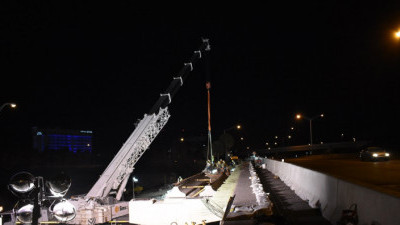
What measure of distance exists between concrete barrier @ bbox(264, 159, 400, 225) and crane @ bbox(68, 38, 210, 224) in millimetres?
10340

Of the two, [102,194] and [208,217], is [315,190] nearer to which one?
[208,217]

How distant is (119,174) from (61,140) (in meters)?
144

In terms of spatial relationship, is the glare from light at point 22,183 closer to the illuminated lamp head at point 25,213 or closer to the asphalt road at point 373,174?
the illuminated lamp head at point 25,213

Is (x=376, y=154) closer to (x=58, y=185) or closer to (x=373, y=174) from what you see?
(x=373, y=174)

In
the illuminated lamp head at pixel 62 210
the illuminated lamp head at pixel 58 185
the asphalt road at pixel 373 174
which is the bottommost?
the asphalt road at pixel 373 174

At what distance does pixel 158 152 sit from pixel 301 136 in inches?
2510

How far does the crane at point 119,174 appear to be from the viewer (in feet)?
61.2

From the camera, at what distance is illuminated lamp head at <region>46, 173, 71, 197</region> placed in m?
10.9

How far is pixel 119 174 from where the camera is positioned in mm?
26391

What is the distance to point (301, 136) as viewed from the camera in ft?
520

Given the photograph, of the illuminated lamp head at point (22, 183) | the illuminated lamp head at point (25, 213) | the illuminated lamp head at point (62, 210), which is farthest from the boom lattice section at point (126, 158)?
the illuminated lamp head at point (22, 183)

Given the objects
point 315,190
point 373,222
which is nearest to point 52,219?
point 315,190

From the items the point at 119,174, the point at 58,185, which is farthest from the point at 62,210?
the point at 119,174

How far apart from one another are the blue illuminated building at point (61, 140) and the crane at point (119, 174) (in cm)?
10202
